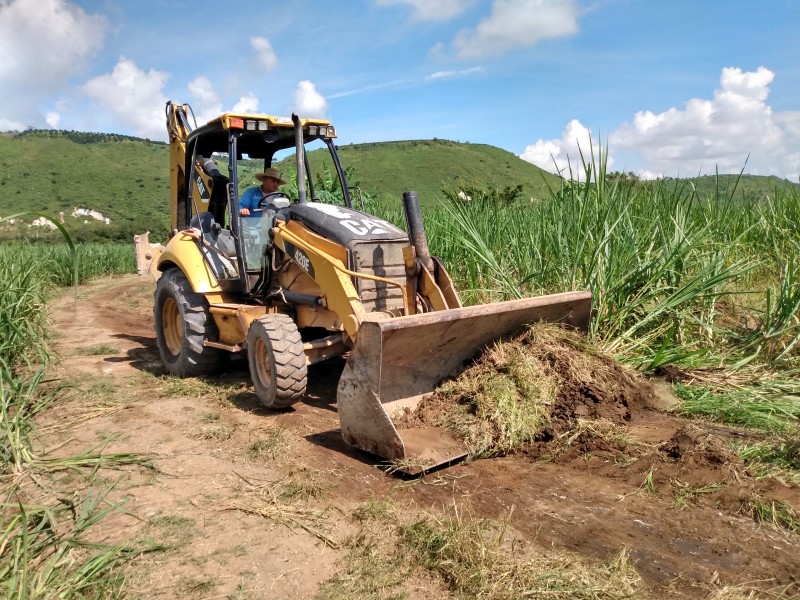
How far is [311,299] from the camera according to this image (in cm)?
486

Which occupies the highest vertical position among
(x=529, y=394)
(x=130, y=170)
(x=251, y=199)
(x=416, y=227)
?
(x=130, y=170)

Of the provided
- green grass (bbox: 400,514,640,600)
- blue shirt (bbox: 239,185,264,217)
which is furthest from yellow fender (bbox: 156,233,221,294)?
green grass (bbox: 400,514,640,600)

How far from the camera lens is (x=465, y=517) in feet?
9.45

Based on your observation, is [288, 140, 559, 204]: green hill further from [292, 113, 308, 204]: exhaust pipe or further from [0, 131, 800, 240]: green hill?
[292, 113, 308, 204]: exhaust pipe

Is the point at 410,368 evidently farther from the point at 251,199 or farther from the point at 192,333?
the point at 251,199

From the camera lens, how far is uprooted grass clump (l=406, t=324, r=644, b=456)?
12.2 ft

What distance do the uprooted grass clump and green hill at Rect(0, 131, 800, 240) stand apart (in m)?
35.8

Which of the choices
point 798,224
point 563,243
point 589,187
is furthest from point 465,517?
point 798,224

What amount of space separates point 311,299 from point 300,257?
1.14 feet

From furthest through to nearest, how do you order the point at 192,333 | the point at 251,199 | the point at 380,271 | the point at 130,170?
the point at 130,170
the point at 251,199
the point at 192,333
the point at 380,271

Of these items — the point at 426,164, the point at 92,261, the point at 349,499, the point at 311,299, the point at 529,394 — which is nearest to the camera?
the point at 349,499

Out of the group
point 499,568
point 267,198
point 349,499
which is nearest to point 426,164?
point 267,198

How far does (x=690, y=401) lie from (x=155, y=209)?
53573 mm

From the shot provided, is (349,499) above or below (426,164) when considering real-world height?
below
